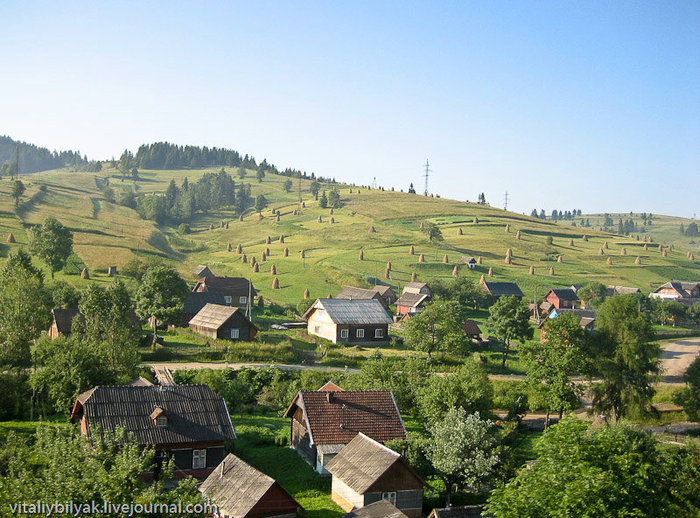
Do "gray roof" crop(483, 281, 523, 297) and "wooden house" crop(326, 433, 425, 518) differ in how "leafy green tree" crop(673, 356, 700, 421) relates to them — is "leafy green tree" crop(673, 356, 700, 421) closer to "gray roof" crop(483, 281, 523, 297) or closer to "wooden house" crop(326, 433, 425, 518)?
"wooden house" crop(326, 433, 425, 518)

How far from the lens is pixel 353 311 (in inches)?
2581

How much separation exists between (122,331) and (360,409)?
59.0 feet

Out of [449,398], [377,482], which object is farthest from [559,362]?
[377,482]

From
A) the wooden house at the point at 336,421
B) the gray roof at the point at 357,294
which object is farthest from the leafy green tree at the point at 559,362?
the gray roof at the point at 357,294

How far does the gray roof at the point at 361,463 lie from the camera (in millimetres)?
26766

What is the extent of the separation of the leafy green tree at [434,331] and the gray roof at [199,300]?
21506mm

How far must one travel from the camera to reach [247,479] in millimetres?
24750

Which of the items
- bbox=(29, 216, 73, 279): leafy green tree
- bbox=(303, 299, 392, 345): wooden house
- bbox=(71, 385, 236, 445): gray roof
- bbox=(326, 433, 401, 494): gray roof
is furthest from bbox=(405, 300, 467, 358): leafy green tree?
bbox=(29, 216, 73, 279): leafy green tree

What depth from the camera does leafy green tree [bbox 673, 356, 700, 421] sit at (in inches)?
1747

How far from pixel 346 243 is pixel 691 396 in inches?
3049

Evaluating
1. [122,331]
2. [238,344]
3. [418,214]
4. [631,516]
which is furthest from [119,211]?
[631,516]

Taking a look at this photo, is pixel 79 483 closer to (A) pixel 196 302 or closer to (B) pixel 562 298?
(A) pixel 196 302

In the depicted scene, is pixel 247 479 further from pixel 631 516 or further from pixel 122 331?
pixel 122 331

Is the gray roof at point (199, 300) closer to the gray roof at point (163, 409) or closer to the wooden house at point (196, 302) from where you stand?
the wooden house at point (196, 302)
